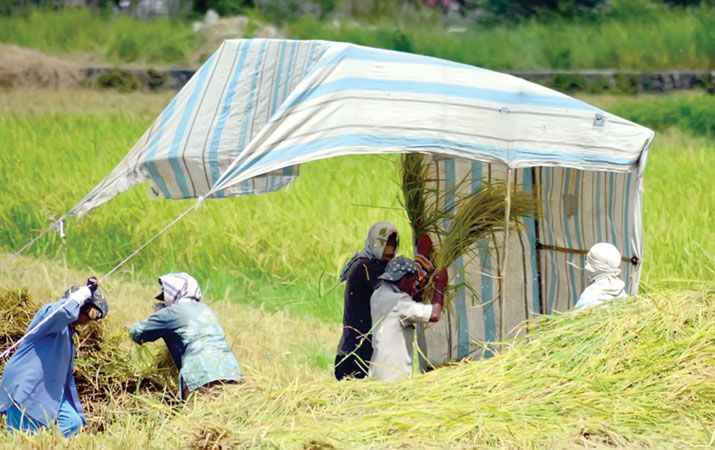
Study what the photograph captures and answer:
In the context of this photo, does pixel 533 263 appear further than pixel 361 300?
Yes

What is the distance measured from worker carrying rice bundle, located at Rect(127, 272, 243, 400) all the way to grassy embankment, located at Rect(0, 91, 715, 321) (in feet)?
7.41

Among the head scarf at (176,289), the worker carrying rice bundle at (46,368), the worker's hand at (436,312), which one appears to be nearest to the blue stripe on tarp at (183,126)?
the head scarf at (176,289)

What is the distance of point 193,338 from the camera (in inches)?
269

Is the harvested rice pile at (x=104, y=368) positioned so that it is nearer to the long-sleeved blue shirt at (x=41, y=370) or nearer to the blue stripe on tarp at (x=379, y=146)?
the long-sleeved blue shirt at (x=41, y=370)

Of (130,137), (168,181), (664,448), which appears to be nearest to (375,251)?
(168,181)

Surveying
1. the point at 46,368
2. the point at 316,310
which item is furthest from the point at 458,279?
the point at 316,310

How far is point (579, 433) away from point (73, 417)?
2344 millimetres

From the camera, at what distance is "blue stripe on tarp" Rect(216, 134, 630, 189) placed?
6.61m

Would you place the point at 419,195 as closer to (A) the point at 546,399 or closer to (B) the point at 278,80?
(B) the point at 278,80

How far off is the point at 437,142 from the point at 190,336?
1.32 meters

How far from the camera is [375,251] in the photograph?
23.8 ft

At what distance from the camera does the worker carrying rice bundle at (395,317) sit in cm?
689

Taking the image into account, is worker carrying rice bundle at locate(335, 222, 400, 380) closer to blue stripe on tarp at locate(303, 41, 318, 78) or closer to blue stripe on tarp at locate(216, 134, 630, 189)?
blue stripe on tarp at locate(216, 134, 630, 189)

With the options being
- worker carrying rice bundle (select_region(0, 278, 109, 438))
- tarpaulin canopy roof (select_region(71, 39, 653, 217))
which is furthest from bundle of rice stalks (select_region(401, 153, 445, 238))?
worker carrying rice bundle (select_region(0, 278, 109, 438))
